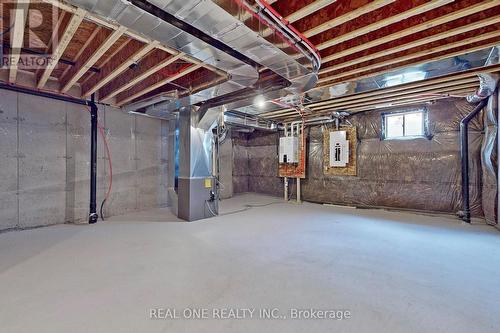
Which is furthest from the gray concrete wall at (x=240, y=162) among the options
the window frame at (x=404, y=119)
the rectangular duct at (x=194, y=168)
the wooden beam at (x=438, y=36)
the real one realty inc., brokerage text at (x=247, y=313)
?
the real one realty inc., brokerage text at (x=247, y=313)

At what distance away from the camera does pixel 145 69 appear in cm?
293

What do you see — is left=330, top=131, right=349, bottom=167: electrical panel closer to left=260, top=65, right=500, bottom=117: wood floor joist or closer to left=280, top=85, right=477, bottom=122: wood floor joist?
left=280, top=85, right=477, bottom=122: wood floor joist

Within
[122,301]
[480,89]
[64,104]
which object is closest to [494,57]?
[480,89]

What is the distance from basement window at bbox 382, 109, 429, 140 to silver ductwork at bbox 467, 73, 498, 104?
834 millimetres

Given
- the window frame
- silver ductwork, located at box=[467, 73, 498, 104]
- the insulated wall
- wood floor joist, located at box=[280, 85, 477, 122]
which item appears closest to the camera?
silver ductwork, located at box=[467, 73, 498, 104]

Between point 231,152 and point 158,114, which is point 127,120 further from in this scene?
point 231,152

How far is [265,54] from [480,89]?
3509 mm

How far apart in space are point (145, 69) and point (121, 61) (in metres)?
0.27

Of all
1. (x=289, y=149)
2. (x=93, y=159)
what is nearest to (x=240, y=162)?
(x=289, y=149)

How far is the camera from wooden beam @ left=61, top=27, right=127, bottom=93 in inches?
84.5

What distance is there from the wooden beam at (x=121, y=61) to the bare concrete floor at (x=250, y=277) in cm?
213

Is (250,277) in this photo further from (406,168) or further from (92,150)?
(406,168)

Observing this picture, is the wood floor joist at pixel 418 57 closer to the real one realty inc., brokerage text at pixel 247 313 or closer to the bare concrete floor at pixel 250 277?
the bare concrete floor at pixel 250 277

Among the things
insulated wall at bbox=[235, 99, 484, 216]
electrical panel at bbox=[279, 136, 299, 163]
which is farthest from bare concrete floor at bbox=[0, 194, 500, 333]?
electrical panel at bbox=[279, 136, 299, 163]
